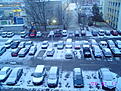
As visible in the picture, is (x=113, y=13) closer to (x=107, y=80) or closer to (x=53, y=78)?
(x=107, y=80)

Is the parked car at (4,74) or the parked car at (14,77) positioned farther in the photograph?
the parked car at (4,74)

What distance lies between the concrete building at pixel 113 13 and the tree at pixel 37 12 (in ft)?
62.7

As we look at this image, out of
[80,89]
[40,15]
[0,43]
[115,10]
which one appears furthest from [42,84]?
[115,10]

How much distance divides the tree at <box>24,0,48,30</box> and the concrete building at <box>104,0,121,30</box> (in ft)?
62.7

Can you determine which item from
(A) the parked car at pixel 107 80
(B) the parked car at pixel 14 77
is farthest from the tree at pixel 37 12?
(A) the parked car at pixel 107 80

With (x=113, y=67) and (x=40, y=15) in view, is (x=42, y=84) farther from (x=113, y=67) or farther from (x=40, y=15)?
(x=40, y=15)

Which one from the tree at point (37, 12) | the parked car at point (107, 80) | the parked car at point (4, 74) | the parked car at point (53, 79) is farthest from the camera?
the tree at point (37, 12)

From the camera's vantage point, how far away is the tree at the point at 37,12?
124 ft

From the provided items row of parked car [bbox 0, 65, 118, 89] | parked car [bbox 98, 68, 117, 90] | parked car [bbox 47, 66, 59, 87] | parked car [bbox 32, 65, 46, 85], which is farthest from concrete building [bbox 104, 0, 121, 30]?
parked car [bbox 32, 65, 46, 85]

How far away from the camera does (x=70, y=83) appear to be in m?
14.7

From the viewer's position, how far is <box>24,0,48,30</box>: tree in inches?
Result: 1486

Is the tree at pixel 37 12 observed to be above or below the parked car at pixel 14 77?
above

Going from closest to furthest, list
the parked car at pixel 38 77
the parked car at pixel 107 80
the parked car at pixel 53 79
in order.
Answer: the parked car at pixel 107 80, the parked car at pixel 53 79, the parked car at pixel 38 77

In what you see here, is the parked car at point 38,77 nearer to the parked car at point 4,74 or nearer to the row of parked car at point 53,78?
the row of parked car at point 53,78
